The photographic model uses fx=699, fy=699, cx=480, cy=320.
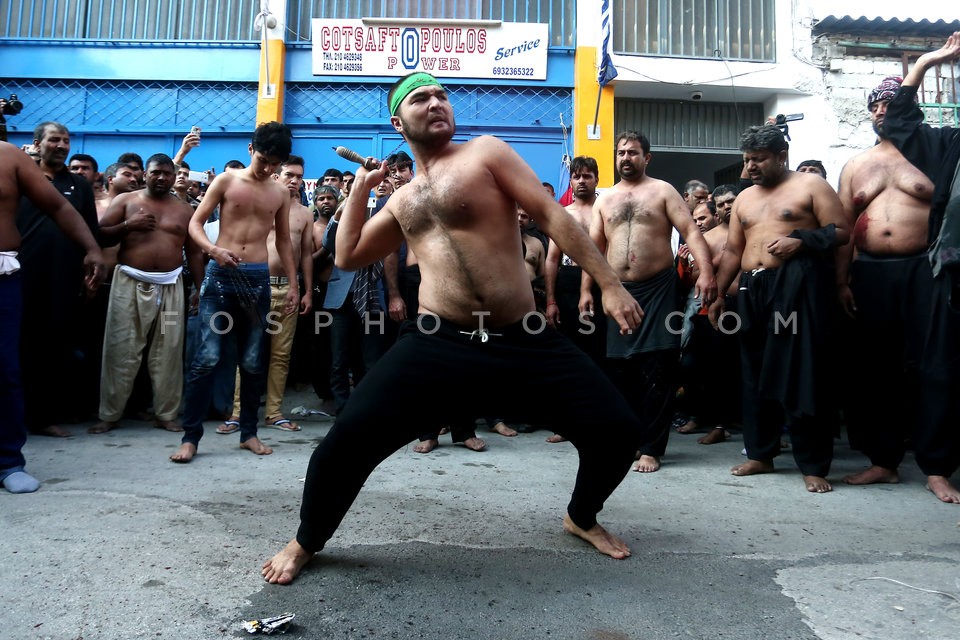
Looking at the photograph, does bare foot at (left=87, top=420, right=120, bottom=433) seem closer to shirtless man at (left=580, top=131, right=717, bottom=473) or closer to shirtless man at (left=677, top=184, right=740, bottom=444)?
shirtless man at (left=580, top=131, right=717, bottom=473)

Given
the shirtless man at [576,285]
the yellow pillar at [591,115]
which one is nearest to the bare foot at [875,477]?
the shirtless man at [576,285]

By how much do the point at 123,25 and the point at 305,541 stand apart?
1037 cm

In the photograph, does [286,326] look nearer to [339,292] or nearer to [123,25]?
[339,292]

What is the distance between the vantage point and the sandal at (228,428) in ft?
17.1

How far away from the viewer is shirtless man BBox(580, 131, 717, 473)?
4.41m

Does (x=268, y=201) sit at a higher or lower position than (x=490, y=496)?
higher

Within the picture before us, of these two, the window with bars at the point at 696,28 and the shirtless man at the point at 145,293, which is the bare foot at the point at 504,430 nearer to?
the shirtless man at the point at 145,293

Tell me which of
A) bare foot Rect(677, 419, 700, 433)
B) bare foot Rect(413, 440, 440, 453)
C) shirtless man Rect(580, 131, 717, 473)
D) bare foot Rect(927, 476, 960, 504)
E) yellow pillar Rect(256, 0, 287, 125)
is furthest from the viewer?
yellow pillar Rect(256, 0, 287, 125)

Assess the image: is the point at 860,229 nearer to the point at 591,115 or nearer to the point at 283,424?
the point at 283,424

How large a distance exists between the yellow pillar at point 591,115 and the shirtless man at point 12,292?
7.36 meters

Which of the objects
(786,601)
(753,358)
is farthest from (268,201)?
(786,601)

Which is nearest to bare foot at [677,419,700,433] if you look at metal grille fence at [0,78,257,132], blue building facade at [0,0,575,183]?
blue building facade at [0,0,575,183]

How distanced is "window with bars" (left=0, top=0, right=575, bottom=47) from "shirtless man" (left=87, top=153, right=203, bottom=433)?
5751 millimetres

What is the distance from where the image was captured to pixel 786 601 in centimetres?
233
